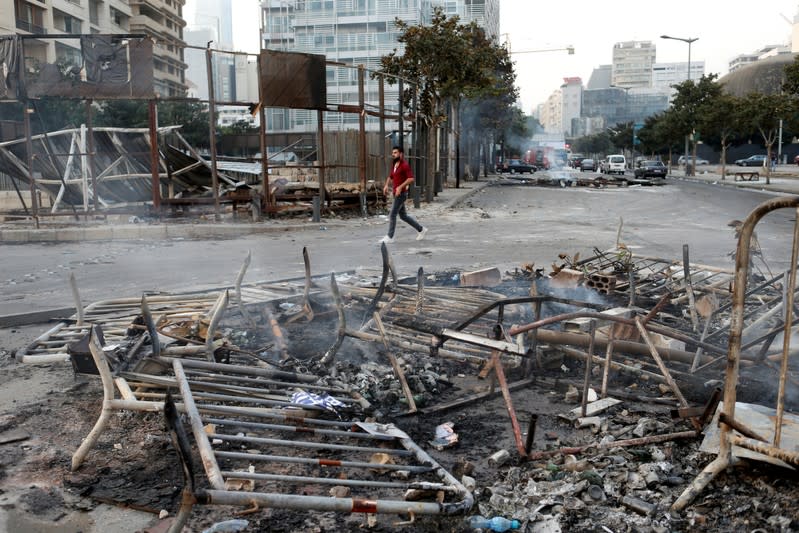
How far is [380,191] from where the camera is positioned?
1853cm

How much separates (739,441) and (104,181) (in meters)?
16.9

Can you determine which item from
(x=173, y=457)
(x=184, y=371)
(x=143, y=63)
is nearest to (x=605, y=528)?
(x=173, y=457)

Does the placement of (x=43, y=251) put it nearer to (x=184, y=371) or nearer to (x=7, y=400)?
(x=7, y=400)

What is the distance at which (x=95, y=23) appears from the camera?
62031 mm

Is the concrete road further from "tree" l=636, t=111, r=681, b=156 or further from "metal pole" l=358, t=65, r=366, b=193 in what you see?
"tree" l=636, t=111, r=681, b=156

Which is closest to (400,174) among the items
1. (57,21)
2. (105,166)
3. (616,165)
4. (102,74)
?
(102,74)

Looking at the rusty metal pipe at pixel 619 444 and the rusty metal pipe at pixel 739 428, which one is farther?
the rusty metal pipe at pixel 619 444

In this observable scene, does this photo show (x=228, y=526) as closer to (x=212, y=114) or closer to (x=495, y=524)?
(x=495, y=524)

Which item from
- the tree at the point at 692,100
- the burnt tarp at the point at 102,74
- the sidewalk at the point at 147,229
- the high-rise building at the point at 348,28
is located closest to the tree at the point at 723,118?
the tree at the point at 692,100

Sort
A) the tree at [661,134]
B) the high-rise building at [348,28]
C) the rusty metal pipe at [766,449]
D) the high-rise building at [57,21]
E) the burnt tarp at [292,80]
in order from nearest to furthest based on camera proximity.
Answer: the rusty metal pipe at [766,449]
the burnt tarp at [292,80]
the high-rise building at [57,21]
the tree at [661,134]
the high-rise building at [348,28]

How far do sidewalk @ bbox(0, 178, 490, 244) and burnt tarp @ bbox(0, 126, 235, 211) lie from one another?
3.59 ft

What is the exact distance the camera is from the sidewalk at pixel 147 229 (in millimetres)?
13562

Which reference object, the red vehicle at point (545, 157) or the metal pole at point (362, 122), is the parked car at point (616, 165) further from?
the metal pole at point (362, 122)

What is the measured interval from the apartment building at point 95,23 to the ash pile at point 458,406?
30.3 m
